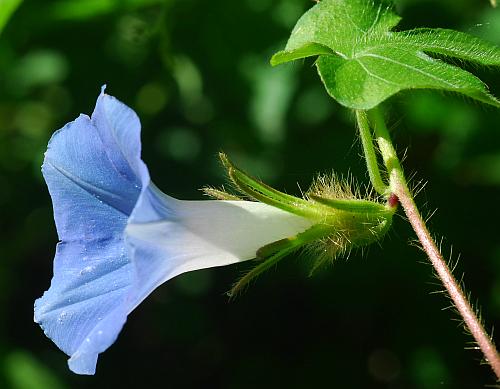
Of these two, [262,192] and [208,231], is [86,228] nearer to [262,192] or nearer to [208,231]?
[208,231]

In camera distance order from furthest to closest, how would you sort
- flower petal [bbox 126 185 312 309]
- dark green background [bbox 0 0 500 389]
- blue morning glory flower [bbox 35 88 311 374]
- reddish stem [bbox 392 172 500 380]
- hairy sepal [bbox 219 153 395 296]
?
1. dark green background [bbox 0 0 500 389]
2. hairy sepal [bbox 219 153 395 296]
3. flower petal [bbox 126 185 312 309]
4. blue morning glory flower [bbox 35 88 311 374]
5. reddish stem [bbox 392 172 500 380]

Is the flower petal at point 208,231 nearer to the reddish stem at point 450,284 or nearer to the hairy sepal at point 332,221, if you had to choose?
the hairy sepal at point 332,221

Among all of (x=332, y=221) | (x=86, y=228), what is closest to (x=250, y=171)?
(x=86, y=228)

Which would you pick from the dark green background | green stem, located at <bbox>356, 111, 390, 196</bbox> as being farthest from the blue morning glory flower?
the dark green background

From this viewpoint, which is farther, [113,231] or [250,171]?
[250,171]

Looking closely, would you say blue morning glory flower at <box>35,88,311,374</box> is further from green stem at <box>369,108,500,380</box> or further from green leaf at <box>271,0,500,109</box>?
green leaf at <box>271,0,500,109</box>

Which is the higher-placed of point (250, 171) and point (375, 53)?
point (375, 53)
